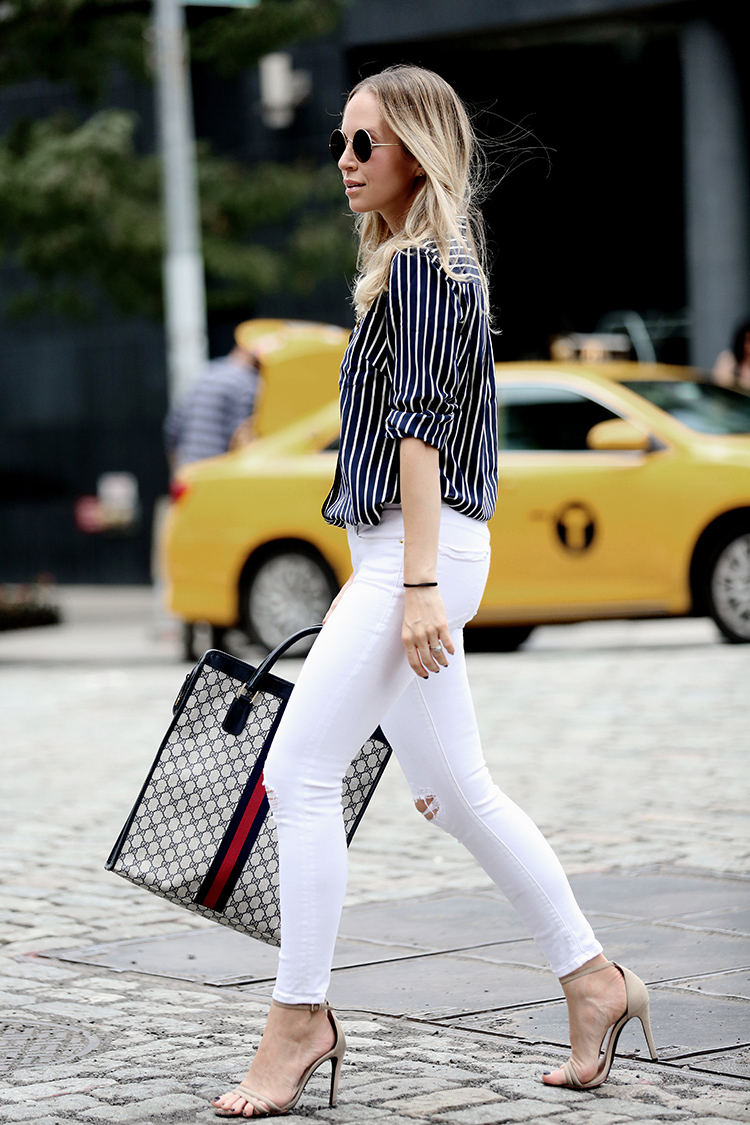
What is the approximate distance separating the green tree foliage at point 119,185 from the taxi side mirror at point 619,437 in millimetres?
6321

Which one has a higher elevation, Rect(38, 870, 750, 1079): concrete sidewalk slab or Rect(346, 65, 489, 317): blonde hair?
Rect(346, 65, 489, 317): blonde hair

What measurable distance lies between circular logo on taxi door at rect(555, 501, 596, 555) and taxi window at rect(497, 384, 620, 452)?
16.4 inches

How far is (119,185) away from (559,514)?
6.93m

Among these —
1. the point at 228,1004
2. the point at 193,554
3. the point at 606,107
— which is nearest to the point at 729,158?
the point at 606,107

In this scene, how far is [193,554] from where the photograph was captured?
11562mm

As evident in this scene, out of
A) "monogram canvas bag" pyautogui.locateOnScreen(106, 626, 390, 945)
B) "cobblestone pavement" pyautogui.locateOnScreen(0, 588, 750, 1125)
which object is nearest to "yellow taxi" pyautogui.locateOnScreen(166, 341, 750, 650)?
"cobblestone pavement" pyautogui.locateOnScreen(0, 588, 750, 1125)

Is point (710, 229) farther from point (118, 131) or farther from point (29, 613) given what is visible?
point (29, 613)

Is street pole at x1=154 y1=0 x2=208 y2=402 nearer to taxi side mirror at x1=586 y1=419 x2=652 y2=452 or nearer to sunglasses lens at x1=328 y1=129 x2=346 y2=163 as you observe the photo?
taxi side mirror at x1=586 y1=419 x2=652 y2=452

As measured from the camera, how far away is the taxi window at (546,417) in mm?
11008

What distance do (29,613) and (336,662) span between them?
13485 millimetres

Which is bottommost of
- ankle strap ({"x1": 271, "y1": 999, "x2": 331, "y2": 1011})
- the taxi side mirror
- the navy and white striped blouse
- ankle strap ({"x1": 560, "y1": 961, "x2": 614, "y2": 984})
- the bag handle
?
ankle strap ({"x1": 560, "y1": 961, "x2": 614, "y2": 984})

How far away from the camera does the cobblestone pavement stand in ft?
10.8

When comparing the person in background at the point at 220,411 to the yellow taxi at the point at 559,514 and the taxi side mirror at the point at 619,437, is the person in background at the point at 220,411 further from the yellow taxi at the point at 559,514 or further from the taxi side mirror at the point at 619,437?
the taxi side mirror at the point at 619,437

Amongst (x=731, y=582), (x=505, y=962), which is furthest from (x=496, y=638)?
(x=505, y=962)
